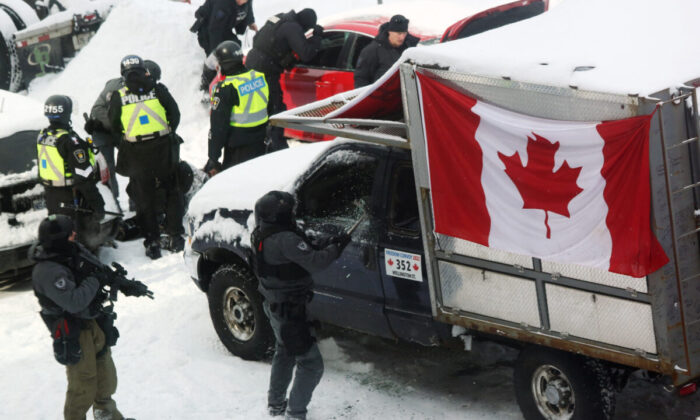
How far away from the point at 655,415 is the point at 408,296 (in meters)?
1.69

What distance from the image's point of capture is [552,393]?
5781 mm

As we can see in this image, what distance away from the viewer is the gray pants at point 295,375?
6.37m

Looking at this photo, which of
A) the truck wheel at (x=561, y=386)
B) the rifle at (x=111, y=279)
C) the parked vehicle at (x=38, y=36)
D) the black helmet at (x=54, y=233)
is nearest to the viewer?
the truck wheel at (x=561, y=386)

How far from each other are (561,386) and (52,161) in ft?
17.0

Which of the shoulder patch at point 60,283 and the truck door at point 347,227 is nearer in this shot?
the shoulder patch at point 60,283

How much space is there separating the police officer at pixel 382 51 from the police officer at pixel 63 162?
2886mm

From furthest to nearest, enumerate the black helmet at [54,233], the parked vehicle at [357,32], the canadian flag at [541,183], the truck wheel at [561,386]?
the parked vehicle at [357,32] < the black helmet at [54,233] < the truck wheel at [561,386] < the canadian flag at [541,183]

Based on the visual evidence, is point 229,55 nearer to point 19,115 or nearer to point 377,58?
point 377,58

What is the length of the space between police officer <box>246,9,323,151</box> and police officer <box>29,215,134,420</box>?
198 inches

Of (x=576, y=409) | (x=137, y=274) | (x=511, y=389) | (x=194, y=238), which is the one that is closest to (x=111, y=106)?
(x=137, y=274)

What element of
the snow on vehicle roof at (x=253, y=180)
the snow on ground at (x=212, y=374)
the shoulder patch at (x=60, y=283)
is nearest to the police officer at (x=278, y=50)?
the snow on ground at (x=212, y=374)

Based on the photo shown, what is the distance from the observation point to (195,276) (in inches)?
310

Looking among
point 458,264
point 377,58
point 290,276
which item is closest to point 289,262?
point 290,276

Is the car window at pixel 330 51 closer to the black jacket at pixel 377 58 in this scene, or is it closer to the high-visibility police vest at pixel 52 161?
the black jacket at pixel 377 58
